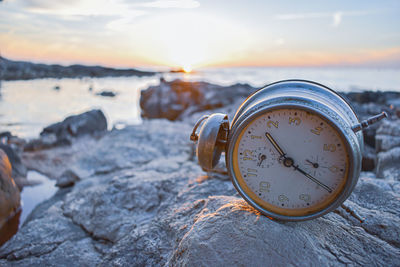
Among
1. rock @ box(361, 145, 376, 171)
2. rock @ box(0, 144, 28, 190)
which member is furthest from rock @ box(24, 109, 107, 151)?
rock @ box(361, 145, 376, 171)

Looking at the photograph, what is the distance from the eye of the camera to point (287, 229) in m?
1.83

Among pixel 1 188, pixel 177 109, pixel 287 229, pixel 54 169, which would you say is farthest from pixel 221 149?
pixel 177 109

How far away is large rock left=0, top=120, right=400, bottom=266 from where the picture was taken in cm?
172

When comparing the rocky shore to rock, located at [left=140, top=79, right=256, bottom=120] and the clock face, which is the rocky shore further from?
rock, located at [left=140, top=79, right=256, bottom=120]

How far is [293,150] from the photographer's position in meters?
1.87

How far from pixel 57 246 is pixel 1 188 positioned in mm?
1760

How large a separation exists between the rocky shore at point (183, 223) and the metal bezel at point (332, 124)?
103 mm

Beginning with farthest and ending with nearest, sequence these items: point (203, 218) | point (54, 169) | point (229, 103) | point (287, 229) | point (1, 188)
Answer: point (229, 103)
point (54, 169)
point (1, 188)
point (203, 218)
point (287, 229)

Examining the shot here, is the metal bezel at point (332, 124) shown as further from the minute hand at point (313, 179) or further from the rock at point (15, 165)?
the rock at point (15, 165)

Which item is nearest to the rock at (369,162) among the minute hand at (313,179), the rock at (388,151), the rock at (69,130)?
the rock at (388,151)

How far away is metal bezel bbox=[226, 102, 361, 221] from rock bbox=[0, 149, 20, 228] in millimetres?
3778

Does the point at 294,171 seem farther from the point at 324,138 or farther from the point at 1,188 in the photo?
the point at 1,188

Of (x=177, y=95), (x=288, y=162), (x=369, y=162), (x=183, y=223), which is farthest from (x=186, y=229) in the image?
(x=177, y=95)

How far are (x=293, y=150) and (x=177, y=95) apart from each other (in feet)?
49.8
